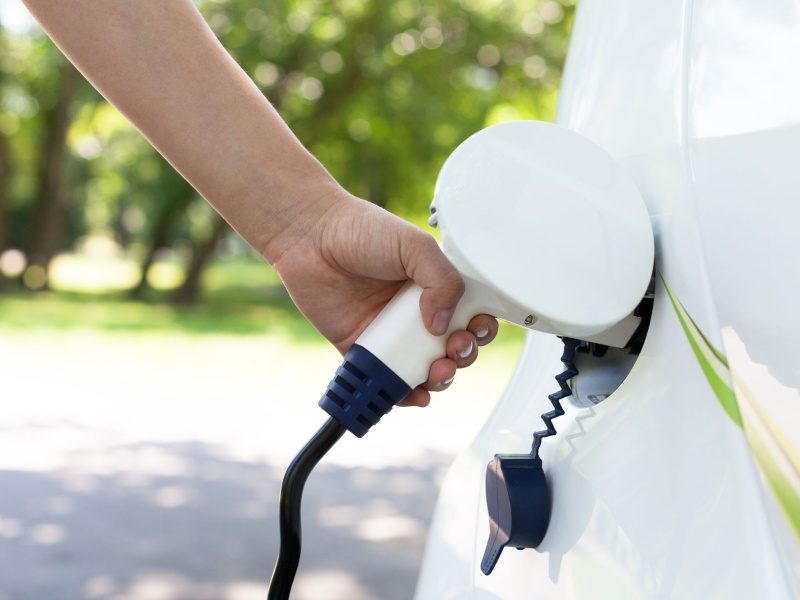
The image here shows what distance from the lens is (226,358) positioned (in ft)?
30.8

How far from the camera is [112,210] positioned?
39.3 meters

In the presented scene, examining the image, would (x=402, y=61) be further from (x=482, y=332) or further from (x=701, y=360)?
(x=701, y=360)

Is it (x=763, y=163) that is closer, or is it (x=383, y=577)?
(x=763, y=163)

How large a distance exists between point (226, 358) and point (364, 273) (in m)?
8.48

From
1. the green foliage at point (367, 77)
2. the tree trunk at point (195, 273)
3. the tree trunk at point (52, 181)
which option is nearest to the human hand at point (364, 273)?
the green foliage at point (367, 77)

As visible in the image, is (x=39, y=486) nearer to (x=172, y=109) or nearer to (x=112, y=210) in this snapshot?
(x=172, y=109)

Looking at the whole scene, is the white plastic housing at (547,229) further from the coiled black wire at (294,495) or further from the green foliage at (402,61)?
the green foliage at (402,61)

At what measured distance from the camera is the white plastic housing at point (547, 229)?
69 centimetres

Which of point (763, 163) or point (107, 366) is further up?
point (107, 366)

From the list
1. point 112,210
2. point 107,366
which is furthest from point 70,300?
point 112,210

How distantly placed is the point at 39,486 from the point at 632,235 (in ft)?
14.2

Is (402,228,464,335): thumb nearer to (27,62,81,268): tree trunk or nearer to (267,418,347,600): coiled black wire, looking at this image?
(267,418,347,600): coiled black wire

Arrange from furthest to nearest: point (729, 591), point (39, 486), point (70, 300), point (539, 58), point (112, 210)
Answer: point (112, 210) < point (70, 300) < point (539, 58) < point (39, 486) < point (729, 591)

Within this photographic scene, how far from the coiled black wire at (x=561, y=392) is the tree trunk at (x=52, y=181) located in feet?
48.2
